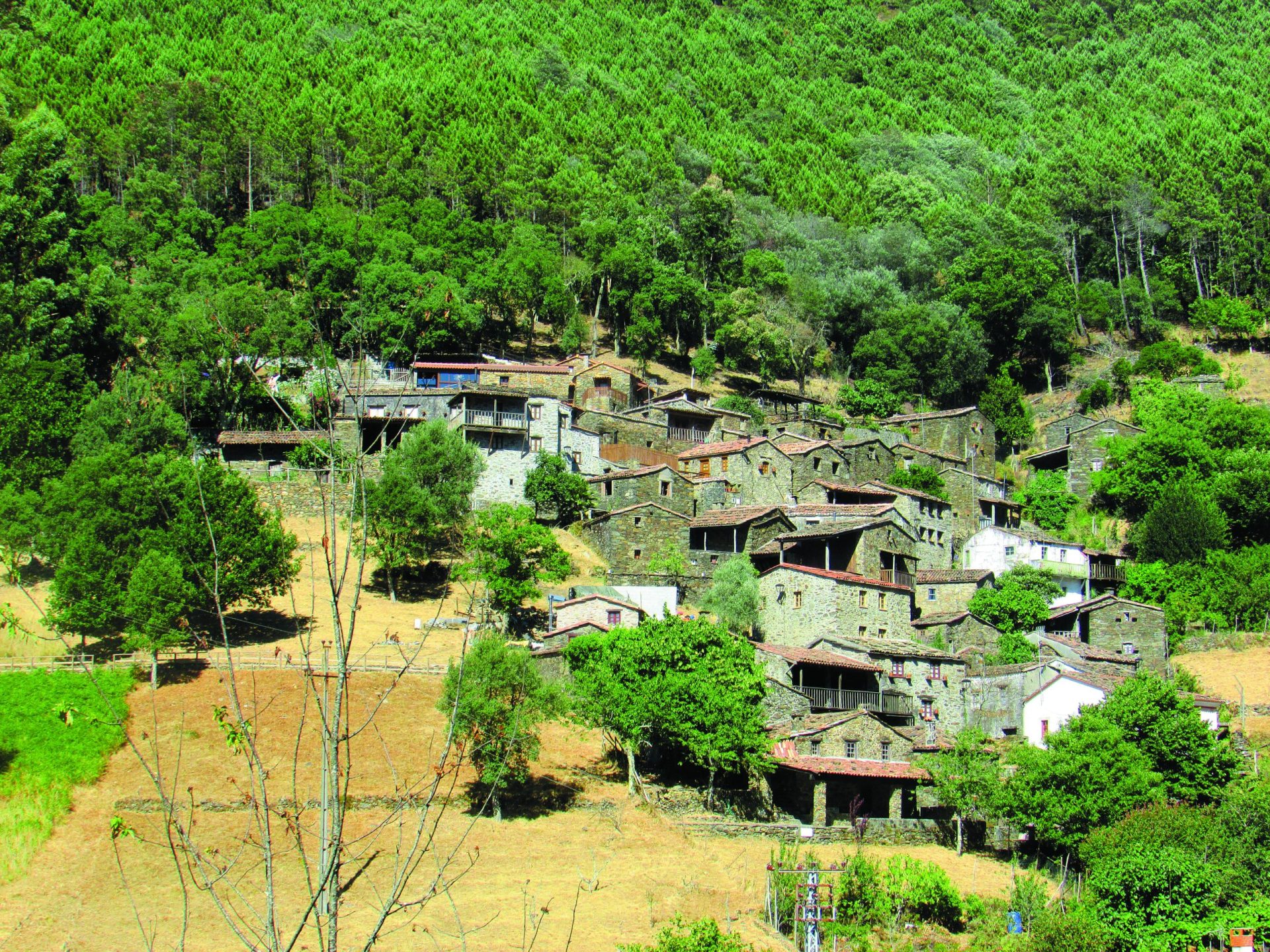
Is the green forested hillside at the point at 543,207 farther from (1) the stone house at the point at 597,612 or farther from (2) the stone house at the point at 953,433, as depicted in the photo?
(1) the stone house at the point at 597,612

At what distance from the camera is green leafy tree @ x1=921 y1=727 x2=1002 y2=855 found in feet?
114

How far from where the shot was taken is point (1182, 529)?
5422cm

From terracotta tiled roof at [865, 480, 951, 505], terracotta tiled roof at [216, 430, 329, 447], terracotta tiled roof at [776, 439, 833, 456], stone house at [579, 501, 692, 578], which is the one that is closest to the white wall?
terracotta tiled roof at [865, 480, 951, 505]

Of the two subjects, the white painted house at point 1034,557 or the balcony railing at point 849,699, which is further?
the white painted house at point 1034,557

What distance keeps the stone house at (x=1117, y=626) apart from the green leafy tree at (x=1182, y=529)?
19.6ft

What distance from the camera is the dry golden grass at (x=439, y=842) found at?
2680cm

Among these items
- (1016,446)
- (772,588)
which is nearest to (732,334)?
(1016,446)

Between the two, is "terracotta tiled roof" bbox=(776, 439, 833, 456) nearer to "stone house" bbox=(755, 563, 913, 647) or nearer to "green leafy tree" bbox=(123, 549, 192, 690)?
"stone house" bbox=(755, 563, 913, 647)

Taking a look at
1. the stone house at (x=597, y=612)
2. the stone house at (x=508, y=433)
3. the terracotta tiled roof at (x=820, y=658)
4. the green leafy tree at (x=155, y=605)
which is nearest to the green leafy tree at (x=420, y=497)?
the stone house at (x=508, y=433)

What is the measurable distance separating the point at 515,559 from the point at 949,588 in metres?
17.8

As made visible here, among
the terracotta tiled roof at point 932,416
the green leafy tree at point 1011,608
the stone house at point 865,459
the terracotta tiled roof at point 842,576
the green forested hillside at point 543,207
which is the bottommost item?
the green leafy tree at point 1011,608

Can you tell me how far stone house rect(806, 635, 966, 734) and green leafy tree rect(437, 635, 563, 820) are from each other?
37.1 ft

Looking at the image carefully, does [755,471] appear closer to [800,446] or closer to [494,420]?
[800,446]

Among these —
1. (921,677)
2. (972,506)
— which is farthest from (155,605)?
(972,506)
